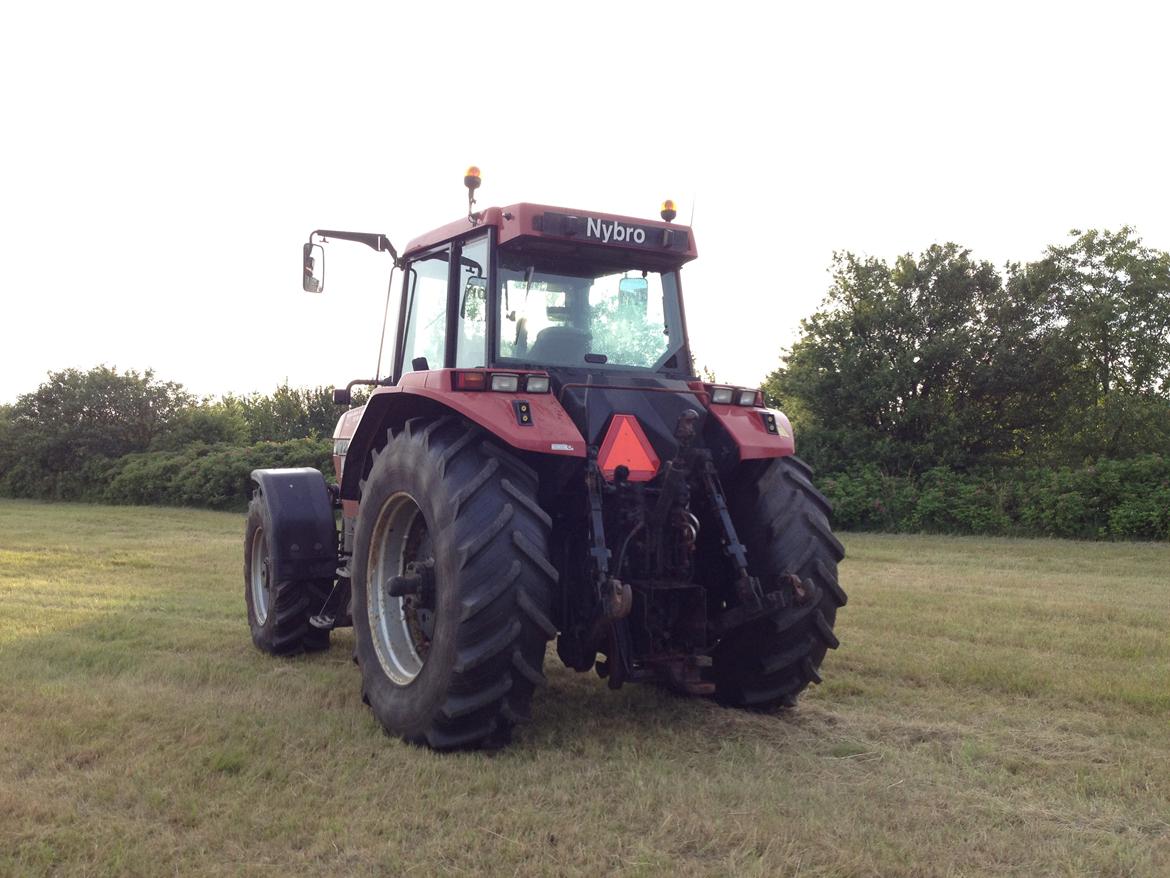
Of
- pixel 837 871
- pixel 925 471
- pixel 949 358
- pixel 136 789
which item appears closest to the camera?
pixel 837 871

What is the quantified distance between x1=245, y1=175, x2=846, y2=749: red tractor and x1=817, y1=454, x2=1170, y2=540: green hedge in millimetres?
13470

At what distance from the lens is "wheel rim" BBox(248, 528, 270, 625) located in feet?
23.8

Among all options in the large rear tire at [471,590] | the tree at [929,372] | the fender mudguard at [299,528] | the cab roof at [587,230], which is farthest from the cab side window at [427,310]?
the tree at [929,372]

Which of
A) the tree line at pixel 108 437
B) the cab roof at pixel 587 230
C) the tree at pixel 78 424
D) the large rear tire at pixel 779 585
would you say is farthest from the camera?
the tree at pixel 78 424

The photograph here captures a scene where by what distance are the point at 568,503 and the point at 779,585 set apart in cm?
106

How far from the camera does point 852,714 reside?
5.29 meters

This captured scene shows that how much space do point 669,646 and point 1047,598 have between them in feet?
20.4

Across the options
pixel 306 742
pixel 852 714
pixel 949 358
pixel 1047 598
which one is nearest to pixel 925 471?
pixel 949 358

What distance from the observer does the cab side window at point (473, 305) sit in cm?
548

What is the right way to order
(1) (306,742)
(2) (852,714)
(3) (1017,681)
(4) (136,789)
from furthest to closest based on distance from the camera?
(3) (1017,681)
(2) (852,714)
(1) (306,742)
(4) (136,789)

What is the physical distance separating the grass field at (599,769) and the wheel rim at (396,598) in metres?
0.34

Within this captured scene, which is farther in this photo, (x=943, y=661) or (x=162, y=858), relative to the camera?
(x=943, y=661)

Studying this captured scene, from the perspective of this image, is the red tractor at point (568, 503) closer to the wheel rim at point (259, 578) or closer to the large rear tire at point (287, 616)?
the large rear tire at point (287, 616)

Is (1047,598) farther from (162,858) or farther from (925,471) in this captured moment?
(925,471)
